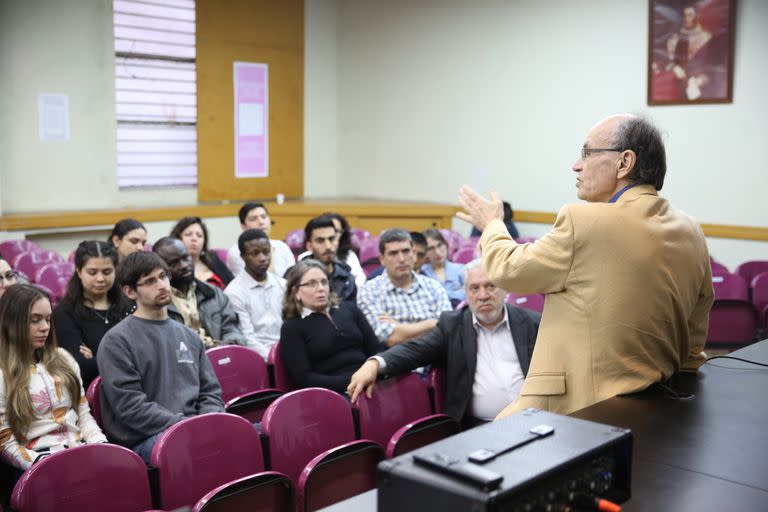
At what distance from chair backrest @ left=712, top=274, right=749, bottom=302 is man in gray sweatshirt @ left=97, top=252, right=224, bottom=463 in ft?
13.4

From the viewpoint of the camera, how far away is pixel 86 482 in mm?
2334

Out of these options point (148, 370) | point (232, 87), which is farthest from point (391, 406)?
point (232, 87)

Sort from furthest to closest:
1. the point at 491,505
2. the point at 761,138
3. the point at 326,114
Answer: the point at 326,114
the point at 761,138
the point at 491,505

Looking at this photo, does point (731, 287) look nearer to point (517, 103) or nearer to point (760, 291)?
point (760, 291)

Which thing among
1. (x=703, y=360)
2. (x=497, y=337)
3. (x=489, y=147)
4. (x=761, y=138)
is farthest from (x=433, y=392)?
(x=489, y=147)

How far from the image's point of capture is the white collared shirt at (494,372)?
10.9 feet

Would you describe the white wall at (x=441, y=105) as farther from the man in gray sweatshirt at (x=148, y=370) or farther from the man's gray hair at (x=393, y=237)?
the man in gray sweatshirt at (x=148, y=370)

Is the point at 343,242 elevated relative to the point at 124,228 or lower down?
lower down

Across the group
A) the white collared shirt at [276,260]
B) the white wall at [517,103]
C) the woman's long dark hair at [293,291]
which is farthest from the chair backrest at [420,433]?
the white wall at [517,103]

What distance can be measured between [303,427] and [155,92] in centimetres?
714

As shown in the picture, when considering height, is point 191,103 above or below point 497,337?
above

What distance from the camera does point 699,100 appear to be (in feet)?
25.3

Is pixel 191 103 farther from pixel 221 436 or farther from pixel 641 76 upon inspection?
pixel 221 436

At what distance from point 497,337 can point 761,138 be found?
5228 mm
